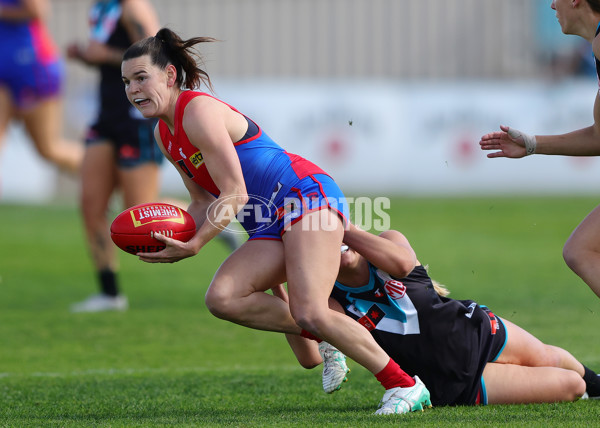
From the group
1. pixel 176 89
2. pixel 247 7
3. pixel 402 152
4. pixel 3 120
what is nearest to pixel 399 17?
pixel 247 7

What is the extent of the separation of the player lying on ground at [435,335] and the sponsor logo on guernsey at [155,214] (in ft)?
2.58

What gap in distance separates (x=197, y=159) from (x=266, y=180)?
35 cm

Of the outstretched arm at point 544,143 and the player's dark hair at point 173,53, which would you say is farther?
the outstretched arm at point 544,143

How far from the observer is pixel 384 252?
14.0 feet

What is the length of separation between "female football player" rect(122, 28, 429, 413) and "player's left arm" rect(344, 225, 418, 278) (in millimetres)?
86

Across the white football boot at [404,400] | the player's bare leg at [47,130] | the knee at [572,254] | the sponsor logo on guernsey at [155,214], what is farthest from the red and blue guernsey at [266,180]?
the player's bare leg at [47,130]

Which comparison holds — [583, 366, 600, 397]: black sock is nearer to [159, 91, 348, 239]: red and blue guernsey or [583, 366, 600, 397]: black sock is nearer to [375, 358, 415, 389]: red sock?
[375, 358, 415, 389]: red sock

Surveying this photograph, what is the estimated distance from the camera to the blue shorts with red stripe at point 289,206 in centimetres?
440

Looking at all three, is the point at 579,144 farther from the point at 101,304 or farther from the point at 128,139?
the point at 101,304

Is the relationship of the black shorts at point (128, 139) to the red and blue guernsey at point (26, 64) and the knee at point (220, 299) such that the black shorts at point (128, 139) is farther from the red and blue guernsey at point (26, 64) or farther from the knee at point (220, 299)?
the knee at point (220, 299)

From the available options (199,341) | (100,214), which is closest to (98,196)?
(100,214)

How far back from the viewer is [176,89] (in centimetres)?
466

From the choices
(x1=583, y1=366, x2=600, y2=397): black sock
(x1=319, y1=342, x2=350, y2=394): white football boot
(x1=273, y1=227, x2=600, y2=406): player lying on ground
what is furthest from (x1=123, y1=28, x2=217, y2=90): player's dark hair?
(x1=583, y1=366, x2=600, y2=397): black sock

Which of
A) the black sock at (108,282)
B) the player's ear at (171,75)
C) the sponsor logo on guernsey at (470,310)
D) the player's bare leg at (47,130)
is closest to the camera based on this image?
the sponsor logo on guernsey at (470,310)
